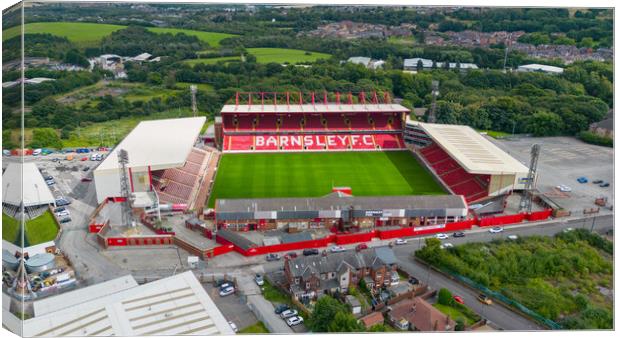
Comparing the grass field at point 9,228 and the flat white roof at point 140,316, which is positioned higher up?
the grass field at point 9,228

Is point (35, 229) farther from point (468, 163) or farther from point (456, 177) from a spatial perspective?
point (456, 177)

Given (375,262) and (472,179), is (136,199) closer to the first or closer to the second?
(375,262)

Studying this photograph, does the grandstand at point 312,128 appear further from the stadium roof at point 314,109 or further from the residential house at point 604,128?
the residential house at point 604,128

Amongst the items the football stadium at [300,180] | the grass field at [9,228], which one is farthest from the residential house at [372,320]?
the grass field at [9,228]

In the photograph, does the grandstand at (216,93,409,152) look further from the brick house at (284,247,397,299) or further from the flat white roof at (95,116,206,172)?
the brick house at (284,247,397,299)

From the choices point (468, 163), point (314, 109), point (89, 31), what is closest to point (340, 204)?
point (468, 163)

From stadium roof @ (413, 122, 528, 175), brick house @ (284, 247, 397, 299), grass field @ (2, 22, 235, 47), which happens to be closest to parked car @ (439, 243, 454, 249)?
brick house @ (284, 247, 397, 299)
